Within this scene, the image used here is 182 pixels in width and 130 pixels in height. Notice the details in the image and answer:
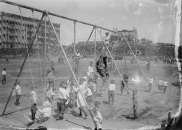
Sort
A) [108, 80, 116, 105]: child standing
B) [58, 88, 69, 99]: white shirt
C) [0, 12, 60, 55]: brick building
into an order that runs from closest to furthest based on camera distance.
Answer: [58, 88, 69, 99]: white shirt
[0, 12, 60, 55]: brick building
[108, 80, 116, 105]: child standing

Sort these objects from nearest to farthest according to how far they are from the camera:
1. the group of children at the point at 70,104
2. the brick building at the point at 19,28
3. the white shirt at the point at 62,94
→ the group of children at the point at 70,104, the white shirt at the point at 62,94, the brick building at the point at 19,28

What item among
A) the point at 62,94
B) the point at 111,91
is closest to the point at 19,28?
the point at 62,94

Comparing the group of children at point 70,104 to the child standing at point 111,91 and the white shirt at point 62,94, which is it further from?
the child standing at point 111,91

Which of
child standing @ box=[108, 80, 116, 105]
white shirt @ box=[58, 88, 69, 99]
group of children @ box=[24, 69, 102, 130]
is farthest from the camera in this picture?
child standing @ box=[108, 80, 116, 105]

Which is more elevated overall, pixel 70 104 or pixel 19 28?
pixel 19 28

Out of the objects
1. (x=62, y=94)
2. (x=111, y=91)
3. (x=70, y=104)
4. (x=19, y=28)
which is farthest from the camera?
(x=111, y=91)

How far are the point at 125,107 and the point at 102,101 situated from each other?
143 cm

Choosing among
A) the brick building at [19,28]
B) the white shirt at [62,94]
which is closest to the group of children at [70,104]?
the white shirt at [62,94]

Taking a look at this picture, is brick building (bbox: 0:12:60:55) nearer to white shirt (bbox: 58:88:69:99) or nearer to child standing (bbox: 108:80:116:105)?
white shirt (bbox: 58:88:69:99)

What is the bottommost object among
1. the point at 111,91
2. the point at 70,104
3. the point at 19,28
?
the point at 70,104

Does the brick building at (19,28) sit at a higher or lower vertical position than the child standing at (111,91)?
higher

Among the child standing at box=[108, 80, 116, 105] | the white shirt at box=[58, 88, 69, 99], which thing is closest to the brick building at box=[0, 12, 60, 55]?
the white shirt at box=[58, 88, 69, 99]

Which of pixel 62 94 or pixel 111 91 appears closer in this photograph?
pixel 62 94

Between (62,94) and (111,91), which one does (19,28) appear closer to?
(62,94)
